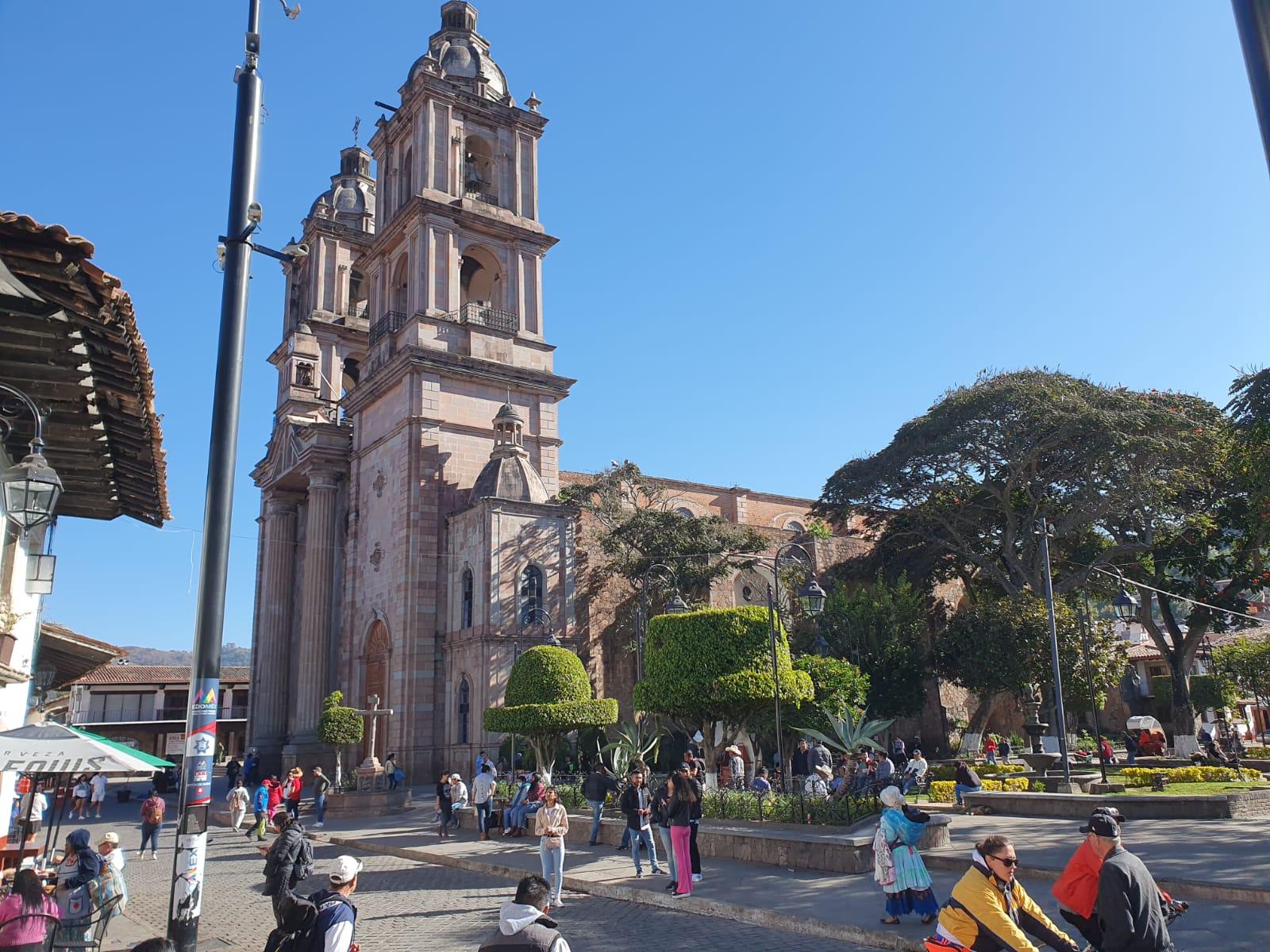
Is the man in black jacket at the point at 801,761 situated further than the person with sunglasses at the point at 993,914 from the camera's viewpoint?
Yes

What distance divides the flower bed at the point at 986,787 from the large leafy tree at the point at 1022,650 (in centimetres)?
989

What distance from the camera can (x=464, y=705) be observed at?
1089 inches

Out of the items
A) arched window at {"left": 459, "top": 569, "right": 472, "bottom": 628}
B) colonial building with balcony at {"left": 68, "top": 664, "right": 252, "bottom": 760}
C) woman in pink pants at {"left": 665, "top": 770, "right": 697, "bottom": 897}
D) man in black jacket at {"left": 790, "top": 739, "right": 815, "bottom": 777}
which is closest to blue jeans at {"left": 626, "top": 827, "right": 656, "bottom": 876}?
woman in pink pants at {"left": 665, "top": 770, "right": 697, "bottom": 897}

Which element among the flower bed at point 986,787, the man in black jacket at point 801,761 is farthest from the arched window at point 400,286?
the flower bed at point 986,787

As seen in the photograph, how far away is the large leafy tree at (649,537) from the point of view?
35812 mm

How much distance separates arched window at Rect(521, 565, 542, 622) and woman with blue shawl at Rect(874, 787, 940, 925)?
65.0 feet

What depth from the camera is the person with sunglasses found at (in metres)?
5.20

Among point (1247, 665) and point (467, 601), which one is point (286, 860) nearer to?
point (467, 601)

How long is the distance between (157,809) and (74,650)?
313cm

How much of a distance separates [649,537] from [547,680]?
1515 centimetres

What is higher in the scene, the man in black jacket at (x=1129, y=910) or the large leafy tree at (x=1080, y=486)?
the large leafy tree at (x=1080, y=486)

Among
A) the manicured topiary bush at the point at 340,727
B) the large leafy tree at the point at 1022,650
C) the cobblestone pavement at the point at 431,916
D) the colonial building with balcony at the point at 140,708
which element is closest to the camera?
the cobblestone pavement at the point at 431,916

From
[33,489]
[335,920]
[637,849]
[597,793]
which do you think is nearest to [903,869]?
[637,849]

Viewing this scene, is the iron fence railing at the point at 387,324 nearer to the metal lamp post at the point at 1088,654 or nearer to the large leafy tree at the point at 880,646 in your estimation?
the large leafy tree at the point at 880,646
